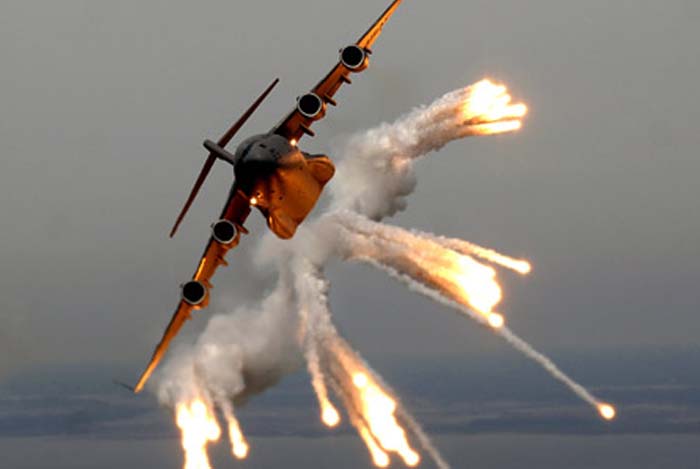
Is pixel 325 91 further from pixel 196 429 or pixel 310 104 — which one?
pixel 196 429

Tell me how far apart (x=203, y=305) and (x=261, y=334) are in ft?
28.0

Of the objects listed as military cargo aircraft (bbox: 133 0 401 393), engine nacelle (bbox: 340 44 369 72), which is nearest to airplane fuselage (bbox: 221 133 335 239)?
military cargo aircraft (bbox: 133 0 401 393)

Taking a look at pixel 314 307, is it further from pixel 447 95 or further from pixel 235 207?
pixel 447 95

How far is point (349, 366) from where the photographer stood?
87125 mm

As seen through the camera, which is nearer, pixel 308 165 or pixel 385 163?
pixel 308 165

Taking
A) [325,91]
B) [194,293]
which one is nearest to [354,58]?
[325,91]

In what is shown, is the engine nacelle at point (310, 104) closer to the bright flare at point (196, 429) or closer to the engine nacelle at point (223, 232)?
the engine nacelle at point (223, 232)

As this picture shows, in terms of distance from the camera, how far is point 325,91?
87750 mm

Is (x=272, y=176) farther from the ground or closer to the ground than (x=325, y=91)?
closer to the ground

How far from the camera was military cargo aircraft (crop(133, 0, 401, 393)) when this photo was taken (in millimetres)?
81875

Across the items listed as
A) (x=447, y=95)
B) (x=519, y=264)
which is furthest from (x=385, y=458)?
(x=447, y=95)

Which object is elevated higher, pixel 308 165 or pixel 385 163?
pixel 385 163

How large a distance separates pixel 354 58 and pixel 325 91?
8.50ft

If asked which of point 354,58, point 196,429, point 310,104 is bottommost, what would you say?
point 196,429
